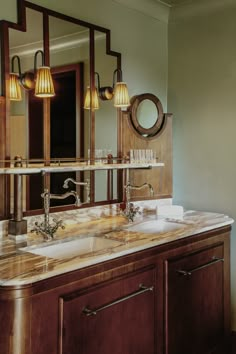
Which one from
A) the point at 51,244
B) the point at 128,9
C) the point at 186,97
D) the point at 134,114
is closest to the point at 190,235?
the point at 51,244

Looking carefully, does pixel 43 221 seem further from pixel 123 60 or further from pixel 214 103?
pixel 214 103

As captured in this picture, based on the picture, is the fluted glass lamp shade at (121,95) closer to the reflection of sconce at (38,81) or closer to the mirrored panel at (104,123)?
the mirrored panel at (104,123)

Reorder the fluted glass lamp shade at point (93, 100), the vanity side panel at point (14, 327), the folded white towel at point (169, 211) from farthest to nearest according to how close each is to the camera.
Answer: the folded white towel at point (169, 211), the fluted glass lamp shade at point (93, 100), the vanity side panel at point (14, 327)

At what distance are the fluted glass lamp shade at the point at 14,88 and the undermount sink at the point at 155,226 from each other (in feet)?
3.15

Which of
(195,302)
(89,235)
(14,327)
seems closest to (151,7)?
(89,235)

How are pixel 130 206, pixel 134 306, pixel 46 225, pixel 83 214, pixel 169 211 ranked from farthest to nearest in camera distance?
pixel 169 211
pixel 130 206
pixel 83 214
pixel 46 225
pixel 134 306

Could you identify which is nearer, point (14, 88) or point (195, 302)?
point (14, 88)

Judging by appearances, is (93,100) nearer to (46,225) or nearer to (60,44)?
(60,44)

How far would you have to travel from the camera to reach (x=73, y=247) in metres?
2.24

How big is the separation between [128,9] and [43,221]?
1615 millimetres

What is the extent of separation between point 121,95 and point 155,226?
87 centimetres

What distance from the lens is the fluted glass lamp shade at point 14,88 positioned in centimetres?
225

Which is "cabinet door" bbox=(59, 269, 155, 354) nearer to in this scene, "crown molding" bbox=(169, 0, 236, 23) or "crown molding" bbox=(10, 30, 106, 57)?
"crown molding" bbox=(10, 30, 106, 57)

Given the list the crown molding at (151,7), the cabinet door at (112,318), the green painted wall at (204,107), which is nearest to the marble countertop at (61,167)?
the green painted wall at (204,107)
